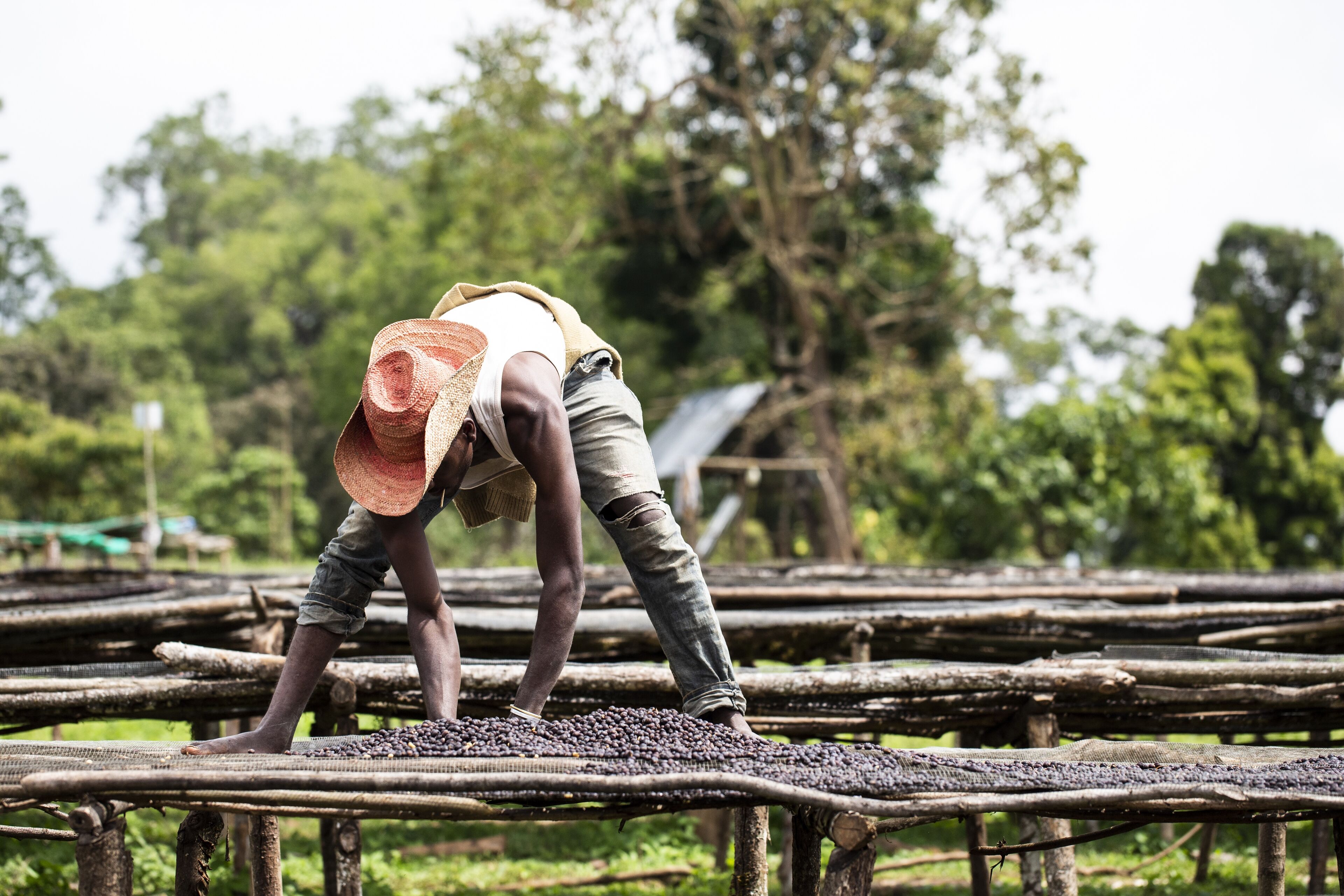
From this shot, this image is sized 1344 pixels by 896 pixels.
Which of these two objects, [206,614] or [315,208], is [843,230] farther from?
[315,208]

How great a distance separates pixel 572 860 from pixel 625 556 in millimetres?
5032

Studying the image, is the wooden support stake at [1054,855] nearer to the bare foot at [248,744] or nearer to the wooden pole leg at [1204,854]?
the bare foot at [248,744]

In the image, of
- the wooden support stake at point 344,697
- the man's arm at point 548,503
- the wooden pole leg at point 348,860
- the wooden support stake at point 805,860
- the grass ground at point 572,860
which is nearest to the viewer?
the wooden support stake at point 805,860

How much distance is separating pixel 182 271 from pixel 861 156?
3620cm

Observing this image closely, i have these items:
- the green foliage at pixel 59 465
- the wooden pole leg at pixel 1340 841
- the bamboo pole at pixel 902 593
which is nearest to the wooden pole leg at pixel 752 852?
the wooden pole leg at pixel 1340 841

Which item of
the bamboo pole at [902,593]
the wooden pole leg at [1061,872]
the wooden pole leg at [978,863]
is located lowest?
the wooden pole leg at [978,863]

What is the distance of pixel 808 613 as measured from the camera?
4.72 metres

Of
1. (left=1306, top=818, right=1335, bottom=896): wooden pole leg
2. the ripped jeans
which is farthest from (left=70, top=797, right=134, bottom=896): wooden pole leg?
(left=1306, top=818, right=1335, bottom=896): wooden pole leg

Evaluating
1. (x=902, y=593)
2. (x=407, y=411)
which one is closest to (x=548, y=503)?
(x=407, y=411)

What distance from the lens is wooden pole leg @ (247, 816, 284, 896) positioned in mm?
2834

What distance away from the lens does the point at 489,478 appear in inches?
119

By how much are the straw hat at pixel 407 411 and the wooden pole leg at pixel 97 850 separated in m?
0.83

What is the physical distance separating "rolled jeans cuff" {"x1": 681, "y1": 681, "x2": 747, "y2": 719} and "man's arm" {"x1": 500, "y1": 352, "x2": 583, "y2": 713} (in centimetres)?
31

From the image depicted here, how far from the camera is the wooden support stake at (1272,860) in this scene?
128 inches
